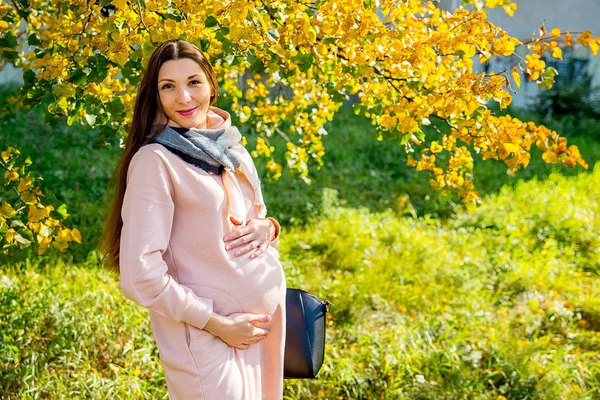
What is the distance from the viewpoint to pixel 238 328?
2059 mm

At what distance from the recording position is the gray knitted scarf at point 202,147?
2.03 metres

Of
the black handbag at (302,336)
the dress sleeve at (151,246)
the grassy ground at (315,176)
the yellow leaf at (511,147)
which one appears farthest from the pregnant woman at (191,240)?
the grassy ground at (315,176)

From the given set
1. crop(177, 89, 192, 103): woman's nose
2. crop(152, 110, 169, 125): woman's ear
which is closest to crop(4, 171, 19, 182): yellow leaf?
crop(152, 110, 169, 125): woman's ear

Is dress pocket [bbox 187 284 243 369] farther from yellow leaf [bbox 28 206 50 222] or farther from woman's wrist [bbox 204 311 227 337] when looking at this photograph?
yellow leaf [bbox 28 206 50 222]

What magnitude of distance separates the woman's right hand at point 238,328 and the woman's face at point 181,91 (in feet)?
1.80

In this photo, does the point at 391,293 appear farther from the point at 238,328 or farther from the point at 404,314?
the point at 238,328

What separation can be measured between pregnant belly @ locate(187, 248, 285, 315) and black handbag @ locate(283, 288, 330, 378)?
0.25 metres

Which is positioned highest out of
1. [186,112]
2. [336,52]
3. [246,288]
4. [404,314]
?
[336,52]

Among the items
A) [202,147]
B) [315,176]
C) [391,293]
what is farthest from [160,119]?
[315,176]

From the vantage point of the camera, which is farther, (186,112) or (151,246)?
(186,112)

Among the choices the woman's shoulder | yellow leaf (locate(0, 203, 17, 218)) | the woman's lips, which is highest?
the woman's lips

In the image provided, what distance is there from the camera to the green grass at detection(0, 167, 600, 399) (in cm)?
377

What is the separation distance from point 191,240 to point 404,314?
113 inches

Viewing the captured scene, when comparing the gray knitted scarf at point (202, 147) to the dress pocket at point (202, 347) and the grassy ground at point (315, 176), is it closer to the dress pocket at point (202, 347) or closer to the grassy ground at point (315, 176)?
the dress pocket at point (202, 347)
